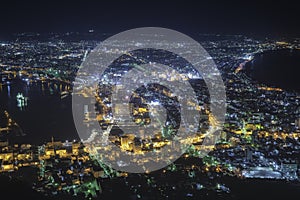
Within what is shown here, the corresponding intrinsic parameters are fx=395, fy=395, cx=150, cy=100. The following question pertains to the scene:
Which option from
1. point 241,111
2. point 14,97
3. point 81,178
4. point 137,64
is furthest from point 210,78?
point 81,178

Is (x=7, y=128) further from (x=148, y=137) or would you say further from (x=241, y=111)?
(x=241, y=111)

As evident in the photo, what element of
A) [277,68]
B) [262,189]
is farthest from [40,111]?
[277,68]

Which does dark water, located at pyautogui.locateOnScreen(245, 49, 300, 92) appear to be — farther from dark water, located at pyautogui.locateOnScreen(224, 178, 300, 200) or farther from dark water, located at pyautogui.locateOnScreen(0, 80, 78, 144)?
dark water, located at pyautogui.locateOnScreen(224, 178, 300, 200)

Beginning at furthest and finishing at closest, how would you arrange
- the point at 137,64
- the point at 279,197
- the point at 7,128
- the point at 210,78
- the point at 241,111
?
the point at 137,64, the point at 210,78, the point at 241,111, the point at 7,128, the point at 279,197

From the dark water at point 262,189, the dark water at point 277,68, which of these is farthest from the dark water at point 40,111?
the dark water at point 277,68

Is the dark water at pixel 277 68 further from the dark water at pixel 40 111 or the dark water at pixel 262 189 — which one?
the dark water at pixel 262 189

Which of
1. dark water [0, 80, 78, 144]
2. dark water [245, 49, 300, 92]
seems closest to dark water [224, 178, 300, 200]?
dark water [0, 80, 78, 144]
